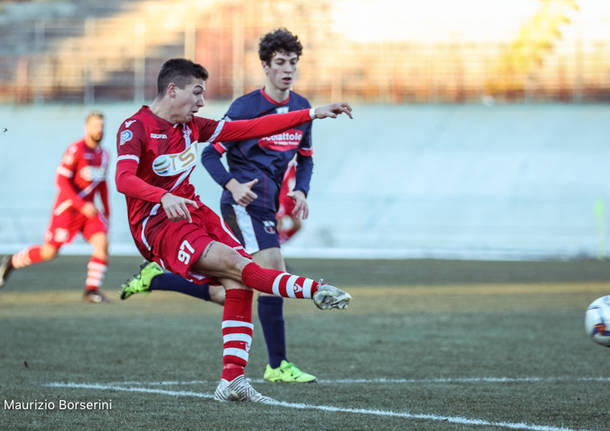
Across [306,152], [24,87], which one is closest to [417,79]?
[24,87]

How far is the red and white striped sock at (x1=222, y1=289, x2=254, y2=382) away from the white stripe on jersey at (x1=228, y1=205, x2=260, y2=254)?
88 cm

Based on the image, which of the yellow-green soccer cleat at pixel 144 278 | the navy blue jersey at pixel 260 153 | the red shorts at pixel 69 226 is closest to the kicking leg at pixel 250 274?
the navy blue jersey at pixel 260 153

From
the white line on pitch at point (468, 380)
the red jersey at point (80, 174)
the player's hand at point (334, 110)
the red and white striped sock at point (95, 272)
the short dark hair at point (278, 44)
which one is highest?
the short dark hair at point (278, 44)

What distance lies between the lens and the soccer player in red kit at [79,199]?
39.1 feet

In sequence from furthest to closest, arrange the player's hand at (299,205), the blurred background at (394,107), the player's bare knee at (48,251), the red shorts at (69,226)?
the blurred background at (394,107), the red shorts at (69,226), the player's bare knee at (48,251), the player's hand at (299,205)

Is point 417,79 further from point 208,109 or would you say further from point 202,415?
point 202,415

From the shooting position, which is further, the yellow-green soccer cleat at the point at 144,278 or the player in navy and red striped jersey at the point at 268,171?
the yellow-green soccer cleat at the point at 144,278

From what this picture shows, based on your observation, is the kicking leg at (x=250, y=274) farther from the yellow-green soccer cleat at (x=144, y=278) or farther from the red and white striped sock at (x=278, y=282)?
the yellow-green soccer cleat at (x=144, y=278)

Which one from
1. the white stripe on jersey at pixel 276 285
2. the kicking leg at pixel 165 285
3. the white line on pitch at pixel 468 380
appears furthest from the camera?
the kicking leg at pixel 165 285

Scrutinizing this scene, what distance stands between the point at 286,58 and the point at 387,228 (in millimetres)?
18258

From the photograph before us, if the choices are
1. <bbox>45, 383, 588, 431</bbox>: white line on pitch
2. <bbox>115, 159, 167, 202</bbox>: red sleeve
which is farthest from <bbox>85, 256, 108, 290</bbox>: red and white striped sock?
<bbox>115, 159, 167, 202</bbox>: red sleeve

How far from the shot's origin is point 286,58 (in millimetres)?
6426

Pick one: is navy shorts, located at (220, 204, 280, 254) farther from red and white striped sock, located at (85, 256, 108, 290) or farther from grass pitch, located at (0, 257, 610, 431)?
red and white striped sock, located at (85, 256, 108, 290)

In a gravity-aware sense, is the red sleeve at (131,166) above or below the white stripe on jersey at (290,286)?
above
